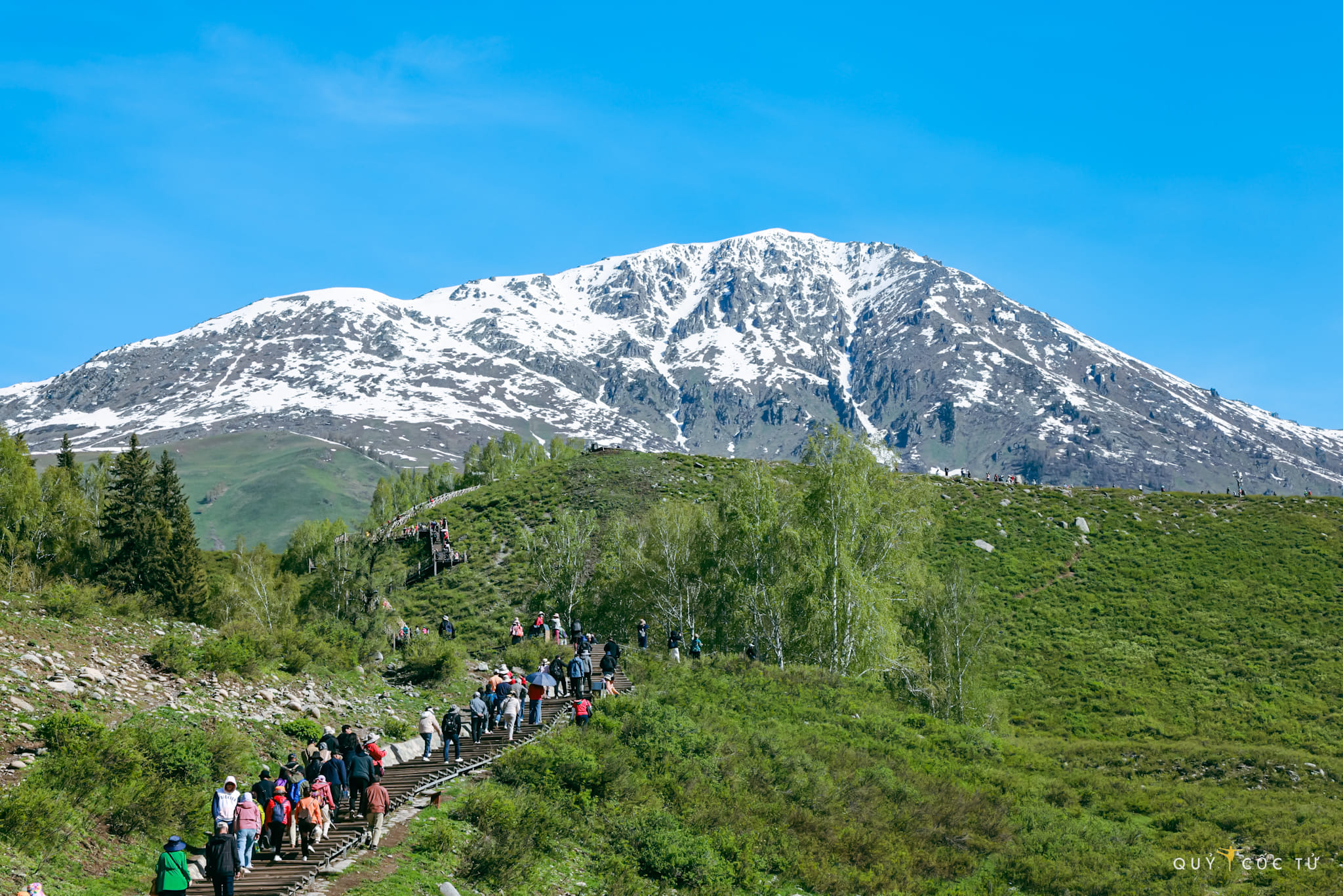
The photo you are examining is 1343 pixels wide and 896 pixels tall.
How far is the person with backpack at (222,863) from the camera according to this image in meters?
15.2

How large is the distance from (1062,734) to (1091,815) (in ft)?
60.8

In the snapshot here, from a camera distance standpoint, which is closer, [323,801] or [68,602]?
[323,801]

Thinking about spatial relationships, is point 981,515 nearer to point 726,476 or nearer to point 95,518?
point 726,476

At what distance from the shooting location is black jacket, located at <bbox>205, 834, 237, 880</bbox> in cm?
1517

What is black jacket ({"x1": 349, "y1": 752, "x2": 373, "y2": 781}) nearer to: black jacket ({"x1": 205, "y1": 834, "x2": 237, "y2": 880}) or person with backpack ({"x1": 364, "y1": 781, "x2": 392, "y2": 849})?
person with backpack ({"x1": 364, "y1": 781, "x2": 392, "y2": 849})

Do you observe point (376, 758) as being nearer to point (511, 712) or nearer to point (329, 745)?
point (329, 745)

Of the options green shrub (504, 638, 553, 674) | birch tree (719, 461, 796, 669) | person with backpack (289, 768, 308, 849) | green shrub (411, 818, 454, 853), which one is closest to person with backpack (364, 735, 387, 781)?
green shrub (411, 818, 454, 853)

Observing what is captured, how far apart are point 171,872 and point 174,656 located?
1311 cm

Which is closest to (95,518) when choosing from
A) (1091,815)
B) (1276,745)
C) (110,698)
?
(110,698)

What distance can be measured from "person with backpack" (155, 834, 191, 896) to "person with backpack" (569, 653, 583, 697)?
19006 mm

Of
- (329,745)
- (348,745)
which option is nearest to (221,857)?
(348,745)

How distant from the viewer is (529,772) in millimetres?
24500

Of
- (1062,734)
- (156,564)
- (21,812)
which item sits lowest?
(1062,734)

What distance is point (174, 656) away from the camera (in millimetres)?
25859
